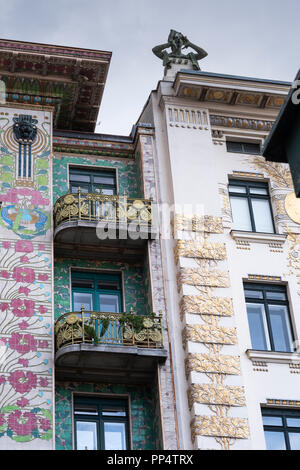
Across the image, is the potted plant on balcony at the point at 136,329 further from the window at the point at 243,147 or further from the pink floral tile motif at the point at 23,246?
the window at the point at 243,147

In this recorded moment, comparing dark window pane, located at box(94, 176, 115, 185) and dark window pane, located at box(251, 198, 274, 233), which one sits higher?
dark window pane, located at box(94, 176, 115, 185)

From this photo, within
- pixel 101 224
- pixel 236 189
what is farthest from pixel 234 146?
pixel 101 224

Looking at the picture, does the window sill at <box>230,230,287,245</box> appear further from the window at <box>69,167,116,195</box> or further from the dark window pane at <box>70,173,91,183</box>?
the dark window pane at <box>70,173,91,183</box>

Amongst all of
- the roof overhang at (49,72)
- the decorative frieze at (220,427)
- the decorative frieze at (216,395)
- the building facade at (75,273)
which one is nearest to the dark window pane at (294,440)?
the decorative frieze at (220,427)

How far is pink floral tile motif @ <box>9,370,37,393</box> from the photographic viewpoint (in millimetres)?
17969

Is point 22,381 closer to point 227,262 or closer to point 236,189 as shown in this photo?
point 227,262

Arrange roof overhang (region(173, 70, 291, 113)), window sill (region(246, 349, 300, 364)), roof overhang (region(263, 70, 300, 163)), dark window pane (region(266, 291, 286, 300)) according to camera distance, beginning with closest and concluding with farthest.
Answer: roof overhang (region(263, 70, 300, 163))
window sill (region(246, 349, 300, 364))
dark window pane (region(266, 291, 286, 300))
roof overhang (region(173, 70, 291, 113))

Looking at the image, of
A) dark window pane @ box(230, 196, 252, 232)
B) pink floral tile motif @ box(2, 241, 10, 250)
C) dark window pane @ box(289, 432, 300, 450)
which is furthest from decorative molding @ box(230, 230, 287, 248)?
pink floral tile motif @ box(2, 241, 10, 250)

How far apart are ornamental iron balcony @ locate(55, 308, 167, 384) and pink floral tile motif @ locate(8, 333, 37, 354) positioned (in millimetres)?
556

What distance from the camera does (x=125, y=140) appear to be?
23062 millimetres

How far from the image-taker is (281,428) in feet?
61.1

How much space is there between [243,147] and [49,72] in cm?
551
